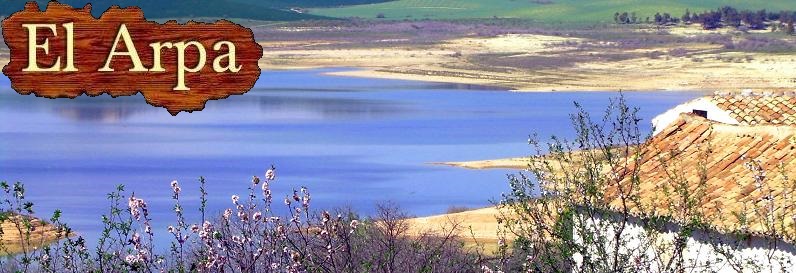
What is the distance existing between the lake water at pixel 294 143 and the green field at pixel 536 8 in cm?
6167

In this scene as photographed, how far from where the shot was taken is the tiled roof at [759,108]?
1805 cm

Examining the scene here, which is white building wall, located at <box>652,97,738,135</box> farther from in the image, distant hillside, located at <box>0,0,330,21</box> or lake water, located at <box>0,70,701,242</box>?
distant hillside, located at <box>0,0,330,21</box>

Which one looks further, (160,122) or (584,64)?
(584,64)

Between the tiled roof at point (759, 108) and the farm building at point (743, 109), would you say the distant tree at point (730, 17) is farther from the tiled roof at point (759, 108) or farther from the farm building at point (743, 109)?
the tiled roof at point (759, 108)

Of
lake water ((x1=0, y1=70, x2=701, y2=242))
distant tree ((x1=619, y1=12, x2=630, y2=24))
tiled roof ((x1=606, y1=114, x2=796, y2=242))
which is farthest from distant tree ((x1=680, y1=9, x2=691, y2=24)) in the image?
tiled roof ((x1=606, y1=114, x2=796, y2=242))

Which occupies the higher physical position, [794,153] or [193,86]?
[193,86]

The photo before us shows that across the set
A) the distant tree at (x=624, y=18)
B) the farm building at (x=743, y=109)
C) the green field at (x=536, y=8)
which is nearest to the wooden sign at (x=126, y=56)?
the farm building at (x=743, y=109)

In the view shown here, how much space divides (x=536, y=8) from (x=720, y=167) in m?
137

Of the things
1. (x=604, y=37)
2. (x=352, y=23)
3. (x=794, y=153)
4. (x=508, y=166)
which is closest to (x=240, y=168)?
(x=508, y=166)

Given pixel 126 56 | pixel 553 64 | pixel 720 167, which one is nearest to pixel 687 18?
pixel 553 64

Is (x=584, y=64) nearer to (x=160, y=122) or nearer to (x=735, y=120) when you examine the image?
(x=160, y=122)

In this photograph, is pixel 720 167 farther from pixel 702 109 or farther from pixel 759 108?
pixel 702 109

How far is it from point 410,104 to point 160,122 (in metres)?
12.0

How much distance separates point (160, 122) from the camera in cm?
6169
